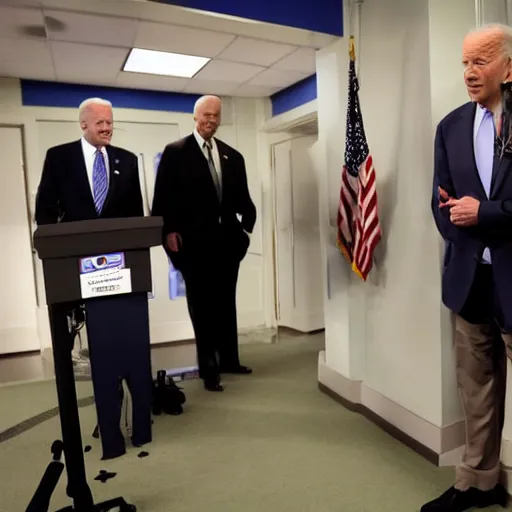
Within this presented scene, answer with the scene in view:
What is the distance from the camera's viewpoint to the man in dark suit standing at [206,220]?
9.47 ft

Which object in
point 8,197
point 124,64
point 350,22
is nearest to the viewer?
point 350,22

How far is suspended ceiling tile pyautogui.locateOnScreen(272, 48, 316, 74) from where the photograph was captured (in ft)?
10.5

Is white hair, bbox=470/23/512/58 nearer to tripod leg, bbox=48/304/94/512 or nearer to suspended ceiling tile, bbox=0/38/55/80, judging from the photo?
tripod leg, bbox=48/304/94/512

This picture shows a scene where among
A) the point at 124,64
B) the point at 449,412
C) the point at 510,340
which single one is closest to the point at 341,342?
the point at 449,412

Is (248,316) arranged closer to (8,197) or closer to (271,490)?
(8,197)

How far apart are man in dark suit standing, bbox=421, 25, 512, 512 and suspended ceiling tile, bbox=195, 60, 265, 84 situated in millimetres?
2006

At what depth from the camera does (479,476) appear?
1.74 meters

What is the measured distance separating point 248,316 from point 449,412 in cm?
246

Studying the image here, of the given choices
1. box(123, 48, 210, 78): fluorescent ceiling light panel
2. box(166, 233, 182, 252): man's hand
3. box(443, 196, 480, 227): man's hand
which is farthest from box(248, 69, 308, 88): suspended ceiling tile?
box(443, 196, 480, 227): man's hand

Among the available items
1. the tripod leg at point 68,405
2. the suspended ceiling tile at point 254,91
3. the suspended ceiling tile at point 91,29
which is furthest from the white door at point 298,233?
the tripod leg at point 68,405

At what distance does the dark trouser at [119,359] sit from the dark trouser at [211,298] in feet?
3.72

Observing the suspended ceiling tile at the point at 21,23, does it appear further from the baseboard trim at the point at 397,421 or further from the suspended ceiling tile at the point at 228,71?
the baseboard trim at the point at 397,421

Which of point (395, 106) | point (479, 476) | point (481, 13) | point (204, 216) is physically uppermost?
point (481, 13)

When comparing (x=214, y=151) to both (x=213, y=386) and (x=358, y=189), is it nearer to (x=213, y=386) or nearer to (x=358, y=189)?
(x=358, y=189)
